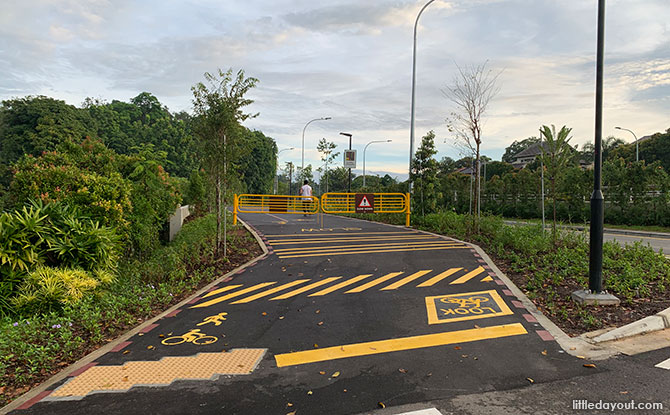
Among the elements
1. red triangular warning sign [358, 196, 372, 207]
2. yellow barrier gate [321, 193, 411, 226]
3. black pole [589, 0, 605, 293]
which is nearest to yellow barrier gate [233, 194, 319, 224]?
yellow barrier gate [321, 193, 411, 226]

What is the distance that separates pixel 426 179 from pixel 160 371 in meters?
14.5

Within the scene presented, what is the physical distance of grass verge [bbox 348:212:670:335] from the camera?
598 centimetres

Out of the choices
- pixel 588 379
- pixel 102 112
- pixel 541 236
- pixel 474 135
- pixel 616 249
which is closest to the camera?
pixel 588 379

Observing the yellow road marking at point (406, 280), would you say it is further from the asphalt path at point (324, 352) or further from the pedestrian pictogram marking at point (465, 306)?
the pedestrian pictogram marking at point (465, 306)

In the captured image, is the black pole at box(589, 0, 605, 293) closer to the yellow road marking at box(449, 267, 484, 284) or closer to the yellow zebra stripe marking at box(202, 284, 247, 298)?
the yellow road marking at box(449, 267, 484, 284)

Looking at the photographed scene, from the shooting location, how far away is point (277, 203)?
2080 centimetres

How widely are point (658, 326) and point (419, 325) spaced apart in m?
3.26

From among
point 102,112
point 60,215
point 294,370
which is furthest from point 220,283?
point 102,112

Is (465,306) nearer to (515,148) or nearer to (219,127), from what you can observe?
(219,127)

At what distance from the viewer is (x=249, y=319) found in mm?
5914

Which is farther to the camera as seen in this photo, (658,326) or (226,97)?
(226,97)

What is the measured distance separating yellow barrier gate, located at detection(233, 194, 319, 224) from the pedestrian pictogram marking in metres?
11.9

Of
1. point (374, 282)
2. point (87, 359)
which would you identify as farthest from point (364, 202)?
point (87, 359)

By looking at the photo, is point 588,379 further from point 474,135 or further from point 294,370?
point 474,135
